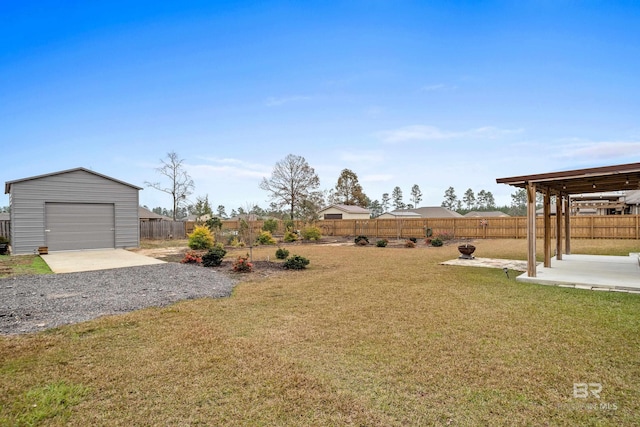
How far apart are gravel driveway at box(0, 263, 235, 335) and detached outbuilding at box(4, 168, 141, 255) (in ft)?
23.5

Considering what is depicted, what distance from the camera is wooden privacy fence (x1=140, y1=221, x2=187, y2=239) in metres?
21.5

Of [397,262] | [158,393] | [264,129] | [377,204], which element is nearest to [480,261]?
[397,262]

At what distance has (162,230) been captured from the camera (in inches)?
867

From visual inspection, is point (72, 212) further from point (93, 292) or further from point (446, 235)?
point (446, 235)

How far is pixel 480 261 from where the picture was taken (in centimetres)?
1047

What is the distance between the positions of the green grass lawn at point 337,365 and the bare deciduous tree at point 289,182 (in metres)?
29.8

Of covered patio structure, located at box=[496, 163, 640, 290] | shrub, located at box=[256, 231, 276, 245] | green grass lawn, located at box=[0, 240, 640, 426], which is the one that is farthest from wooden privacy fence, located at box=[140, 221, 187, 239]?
covered patio structure, located at box=[496, 163, 640, 290]

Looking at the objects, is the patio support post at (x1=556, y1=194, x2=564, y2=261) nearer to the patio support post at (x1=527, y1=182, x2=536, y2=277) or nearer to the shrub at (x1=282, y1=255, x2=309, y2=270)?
the patio support post at (x1=527, y1=182, x2=536, y2=277)

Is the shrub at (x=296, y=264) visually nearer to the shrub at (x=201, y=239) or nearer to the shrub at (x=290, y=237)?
the shrub at (x=201, y=239)

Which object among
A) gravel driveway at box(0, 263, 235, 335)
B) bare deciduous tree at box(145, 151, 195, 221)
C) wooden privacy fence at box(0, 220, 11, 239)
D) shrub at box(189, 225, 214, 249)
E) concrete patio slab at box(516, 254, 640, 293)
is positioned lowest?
gravel driveway at box(0, 263, 235, 335)

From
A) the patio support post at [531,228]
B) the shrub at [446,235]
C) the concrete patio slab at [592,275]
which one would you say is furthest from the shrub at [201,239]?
the shrub at [446,235]

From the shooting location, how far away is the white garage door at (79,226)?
13555mm

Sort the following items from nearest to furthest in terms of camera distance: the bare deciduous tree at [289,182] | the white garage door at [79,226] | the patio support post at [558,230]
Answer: the patio support post at [558,230] < the white garage door at [79,226] < the bare deciduous tree at [289,182]

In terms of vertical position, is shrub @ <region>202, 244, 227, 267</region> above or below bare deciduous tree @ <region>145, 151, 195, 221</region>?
below
